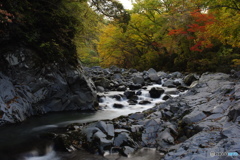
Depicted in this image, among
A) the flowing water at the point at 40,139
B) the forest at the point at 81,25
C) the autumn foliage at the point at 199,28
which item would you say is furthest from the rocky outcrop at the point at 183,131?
the autumn foliage at the point at 199,28

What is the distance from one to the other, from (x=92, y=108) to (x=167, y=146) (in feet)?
15.0

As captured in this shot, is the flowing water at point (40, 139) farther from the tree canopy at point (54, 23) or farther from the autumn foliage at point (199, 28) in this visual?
the autumn foliage at point (199, 28)

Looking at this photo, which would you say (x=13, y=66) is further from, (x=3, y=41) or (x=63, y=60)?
(x=63, y=60)

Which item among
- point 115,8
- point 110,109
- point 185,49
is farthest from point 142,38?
point 110,109

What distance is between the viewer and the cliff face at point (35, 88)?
619cm

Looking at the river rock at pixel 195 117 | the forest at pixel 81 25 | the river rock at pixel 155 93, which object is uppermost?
the forest at pixel 81 25

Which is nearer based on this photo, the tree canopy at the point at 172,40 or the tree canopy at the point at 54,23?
the tree canopy at the point at 54,23

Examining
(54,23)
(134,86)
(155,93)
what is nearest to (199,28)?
(134,86)

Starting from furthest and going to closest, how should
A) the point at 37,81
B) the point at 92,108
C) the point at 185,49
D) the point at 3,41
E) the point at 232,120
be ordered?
the point at 185,49
the point at 92,108
the point at 37,81
the point at 3,41
the point at 232,120

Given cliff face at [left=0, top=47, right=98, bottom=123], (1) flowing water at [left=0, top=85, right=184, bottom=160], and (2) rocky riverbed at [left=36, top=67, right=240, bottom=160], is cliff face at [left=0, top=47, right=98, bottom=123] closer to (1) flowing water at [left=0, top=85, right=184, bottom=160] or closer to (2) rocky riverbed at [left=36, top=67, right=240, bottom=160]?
(1) flowing water at [left=0, top=85, right=184, bottom=160]

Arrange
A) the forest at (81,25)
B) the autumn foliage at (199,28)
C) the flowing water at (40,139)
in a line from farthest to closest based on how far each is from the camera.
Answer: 1. the autumn foliage at (199,28)
2. the forest at (81,25)
3. the flowing water at (40,139)

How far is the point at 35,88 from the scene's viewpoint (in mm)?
7027

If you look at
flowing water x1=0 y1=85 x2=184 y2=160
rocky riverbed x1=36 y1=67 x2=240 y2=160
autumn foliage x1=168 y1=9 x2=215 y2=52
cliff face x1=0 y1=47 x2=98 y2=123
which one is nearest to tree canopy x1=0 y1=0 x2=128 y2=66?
cliff face x1=0 y1=47 x2=98 y2=123

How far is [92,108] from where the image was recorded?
8.27 meters
